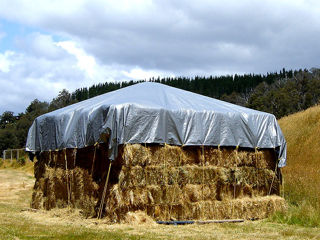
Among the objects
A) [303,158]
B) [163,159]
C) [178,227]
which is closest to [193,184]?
[163,159]

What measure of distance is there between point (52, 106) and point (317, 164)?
58971mm

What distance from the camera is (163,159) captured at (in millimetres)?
10492

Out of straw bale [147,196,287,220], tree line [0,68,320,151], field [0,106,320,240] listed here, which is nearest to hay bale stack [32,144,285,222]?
straw bale [147,196,287,220]

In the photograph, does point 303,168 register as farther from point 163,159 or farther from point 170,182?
point 163,159

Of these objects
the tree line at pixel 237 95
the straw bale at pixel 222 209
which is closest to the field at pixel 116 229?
the straw bale at pixel 222 209

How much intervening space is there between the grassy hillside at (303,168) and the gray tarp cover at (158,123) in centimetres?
112

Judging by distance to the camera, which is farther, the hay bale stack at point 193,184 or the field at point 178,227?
the hay bale stack at point 193,184

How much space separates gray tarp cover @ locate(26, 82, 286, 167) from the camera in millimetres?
10438

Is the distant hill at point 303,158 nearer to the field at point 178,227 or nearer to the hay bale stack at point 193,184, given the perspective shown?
the field at point 178,227

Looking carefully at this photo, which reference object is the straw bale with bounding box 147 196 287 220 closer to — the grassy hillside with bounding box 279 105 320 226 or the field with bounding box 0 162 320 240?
the field with bounding box 0 162 320 240

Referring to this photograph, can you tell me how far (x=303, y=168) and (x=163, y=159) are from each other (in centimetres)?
700

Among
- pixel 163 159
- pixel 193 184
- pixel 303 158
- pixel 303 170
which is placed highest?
pixel 163 159

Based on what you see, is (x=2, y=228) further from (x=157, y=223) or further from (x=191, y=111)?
(x=191, y=111)

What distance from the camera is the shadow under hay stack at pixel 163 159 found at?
33.7 feet
